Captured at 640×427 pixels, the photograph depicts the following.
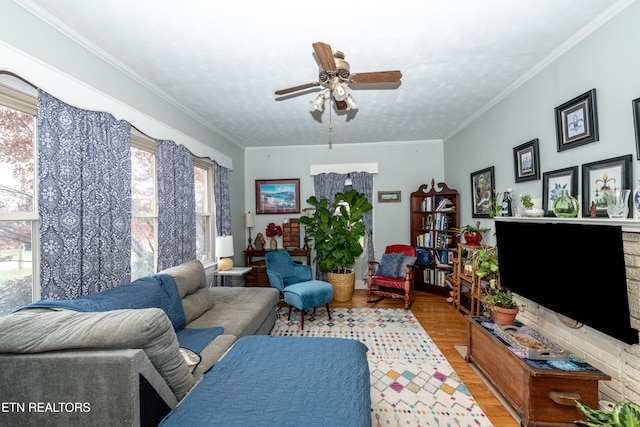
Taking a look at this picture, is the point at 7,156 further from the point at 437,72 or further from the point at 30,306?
the point at 437,72

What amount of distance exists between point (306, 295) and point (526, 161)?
2.75 metres

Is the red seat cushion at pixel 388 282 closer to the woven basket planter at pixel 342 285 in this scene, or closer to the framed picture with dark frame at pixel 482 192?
the woven basket planter at pixel 342 285

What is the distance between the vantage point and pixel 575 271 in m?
1.68

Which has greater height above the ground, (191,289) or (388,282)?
(191,289)

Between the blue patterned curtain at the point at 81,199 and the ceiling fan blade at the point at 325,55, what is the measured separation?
1.75 meters

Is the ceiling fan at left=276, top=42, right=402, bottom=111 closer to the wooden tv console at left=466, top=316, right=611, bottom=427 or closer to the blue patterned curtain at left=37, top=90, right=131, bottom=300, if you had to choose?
the blue patterned curtain at left=37, top=90, right=131, bottom=300

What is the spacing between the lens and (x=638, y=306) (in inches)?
56.6

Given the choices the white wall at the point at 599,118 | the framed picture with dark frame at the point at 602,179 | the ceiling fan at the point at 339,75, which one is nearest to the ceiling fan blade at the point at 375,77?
the ceiling fan at the point at 339,75

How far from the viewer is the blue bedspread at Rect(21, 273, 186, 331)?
142 cm

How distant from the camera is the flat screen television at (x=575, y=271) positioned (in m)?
1.42

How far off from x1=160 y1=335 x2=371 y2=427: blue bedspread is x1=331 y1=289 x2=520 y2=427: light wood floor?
3.61 feet

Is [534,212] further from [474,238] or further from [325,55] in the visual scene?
[325,55]

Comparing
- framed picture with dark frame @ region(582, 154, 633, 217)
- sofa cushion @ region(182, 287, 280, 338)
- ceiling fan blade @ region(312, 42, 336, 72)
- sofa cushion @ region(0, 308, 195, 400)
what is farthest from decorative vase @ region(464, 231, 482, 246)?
sofa cushion @ region(0, 308, 195, 400)

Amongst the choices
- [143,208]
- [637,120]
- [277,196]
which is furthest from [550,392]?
[277,196]
